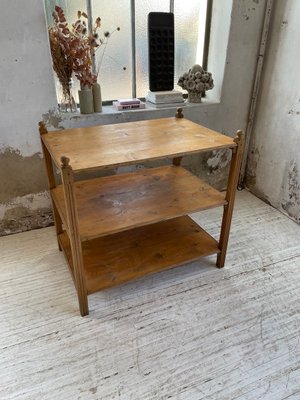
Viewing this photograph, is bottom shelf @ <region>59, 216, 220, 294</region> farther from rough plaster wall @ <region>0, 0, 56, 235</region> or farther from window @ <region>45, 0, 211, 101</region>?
window @ <region>45, 0, 211, 101</region>

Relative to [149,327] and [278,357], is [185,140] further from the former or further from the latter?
[278,357]

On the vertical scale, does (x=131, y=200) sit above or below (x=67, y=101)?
below

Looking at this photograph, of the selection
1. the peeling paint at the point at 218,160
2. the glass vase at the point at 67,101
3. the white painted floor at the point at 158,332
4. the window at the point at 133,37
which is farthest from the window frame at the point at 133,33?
the white painted floor at the point at 158,332

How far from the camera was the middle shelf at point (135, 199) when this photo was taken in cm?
138

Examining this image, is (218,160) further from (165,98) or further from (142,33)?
(142,33)

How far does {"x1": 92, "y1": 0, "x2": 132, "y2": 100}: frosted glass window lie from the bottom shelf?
1.01 meters

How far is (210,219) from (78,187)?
0.99 m

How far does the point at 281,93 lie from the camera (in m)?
2.08

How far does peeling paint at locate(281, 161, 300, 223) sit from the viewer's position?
2092 millimetres

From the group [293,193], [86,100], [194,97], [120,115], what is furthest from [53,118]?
[293,193]

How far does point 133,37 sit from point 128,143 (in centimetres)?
100

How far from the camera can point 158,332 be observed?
4.44 ft

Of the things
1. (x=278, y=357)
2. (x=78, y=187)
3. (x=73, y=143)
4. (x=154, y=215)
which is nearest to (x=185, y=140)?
(x=154, y=215)

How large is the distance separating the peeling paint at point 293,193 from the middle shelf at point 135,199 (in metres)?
0.80
